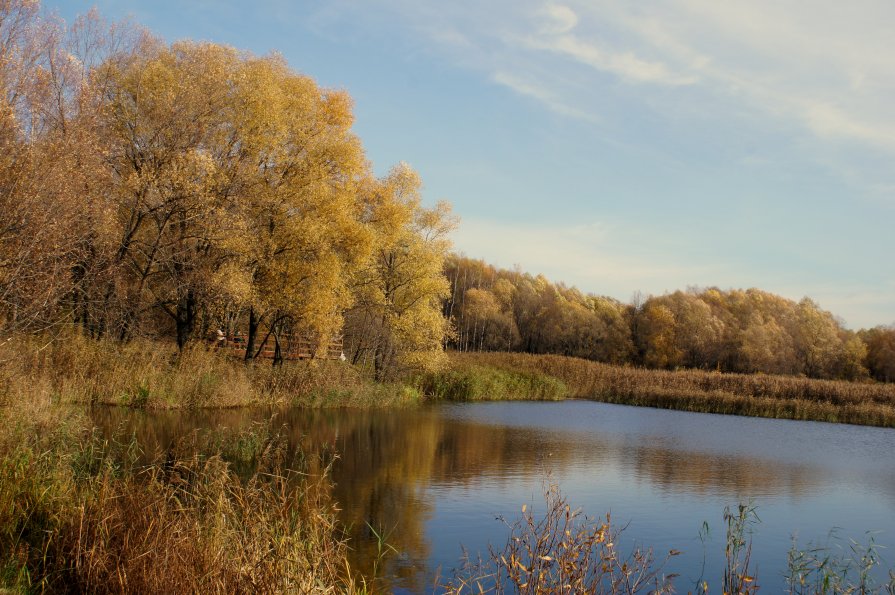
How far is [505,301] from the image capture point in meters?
88.2

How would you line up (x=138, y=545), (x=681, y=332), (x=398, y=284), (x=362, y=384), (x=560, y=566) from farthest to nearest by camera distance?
(x=681, y=332) → (x=398, y=284) → (x=362, y=384) → (x=138, y=545) → (x=560, y=566)

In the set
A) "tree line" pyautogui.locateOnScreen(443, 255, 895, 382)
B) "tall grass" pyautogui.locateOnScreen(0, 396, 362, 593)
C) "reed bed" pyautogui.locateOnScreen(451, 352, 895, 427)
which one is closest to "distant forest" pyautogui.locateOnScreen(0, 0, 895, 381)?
"tall grass" pyautogui.locateOnScreen(0, 396, 362, 593)

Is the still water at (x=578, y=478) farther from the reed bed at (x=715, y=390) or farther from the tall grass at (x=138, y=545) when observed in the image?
the reed bed at (x=715, y=390)

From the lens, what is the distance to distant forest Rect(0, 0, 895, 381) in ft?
44.8

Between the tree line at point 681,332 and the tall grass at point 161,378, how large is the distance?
49.0m

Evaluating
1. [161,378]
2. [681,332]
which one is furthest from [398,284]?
[681,332]

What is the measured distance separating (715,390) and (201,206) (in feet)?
95.5

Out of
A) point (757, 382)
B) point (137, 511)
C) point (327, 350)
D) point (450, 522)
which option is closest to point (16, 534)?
point (137, 511)

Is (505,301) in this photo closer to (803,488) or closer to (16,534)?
(803,488)

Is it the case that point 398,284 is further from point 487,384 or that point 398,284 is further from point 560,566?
point 560,566

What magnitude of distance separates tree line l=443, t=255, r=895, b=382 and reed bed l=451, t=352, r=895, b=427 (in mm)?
32781

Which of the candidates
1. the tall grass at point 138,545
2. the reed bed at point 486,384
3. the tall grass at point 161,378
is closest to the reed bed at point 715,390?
the reed bed at point 486,384

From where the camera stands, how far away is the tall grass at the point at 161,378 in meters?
15.8

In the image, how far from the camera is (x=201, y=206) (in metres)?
23.2
